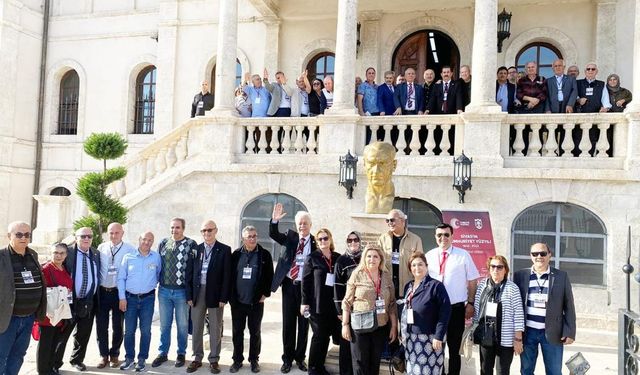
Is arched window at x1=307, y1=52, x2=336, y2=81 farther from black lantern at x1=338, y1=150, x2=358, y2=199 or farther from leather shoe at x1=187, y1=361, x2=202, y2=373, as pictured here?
leather shoe at x1=187, y1=361, x2=202, y2=373

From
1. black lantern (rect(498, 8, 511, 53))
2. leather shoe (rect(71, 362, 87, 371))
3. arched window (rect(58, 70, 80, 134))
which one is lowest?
leather shoe (rect(71, 362, 87, 371))

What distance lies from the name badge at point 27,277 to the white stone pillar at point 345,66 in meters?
6.85

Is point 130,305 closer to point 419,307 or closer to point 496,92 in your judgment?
point 419,307

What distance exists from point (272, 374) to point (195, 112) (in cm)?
808

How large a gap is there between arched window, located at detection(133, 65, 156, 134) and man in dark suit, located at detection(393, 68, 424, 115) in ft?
33.4

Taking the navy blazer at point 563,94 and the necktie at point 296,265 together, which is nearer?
the necktie at point 296,265

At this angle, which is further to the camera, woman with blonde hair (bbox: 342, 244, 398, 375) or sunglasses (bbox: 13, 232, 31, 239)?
sunglasses (bbox: 13, 232, 31, 239)

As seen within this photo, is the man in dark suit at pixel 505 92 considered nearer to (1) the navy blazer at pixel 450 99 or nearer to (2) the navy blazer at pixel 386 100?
(1) the navy blazer at pixel 450 99

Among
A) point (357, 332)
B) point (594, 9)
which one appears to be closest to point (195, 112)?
point (357, 332)

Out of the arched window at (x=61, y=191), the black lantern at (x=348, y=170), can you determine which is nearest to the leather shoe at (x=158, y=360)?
the black lantern at (x=348, y=170)

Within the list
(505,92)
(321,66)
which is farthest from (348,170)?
(321,66)

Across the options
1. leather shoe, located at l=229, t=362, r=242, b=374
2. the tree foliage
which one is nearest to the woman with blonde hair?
leather shoe, located at l=229, t=362, r=242, b=374

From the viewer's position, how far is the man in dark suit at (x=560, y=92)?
10297 mm

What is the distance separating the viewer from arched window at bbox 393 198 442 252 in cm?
1088
